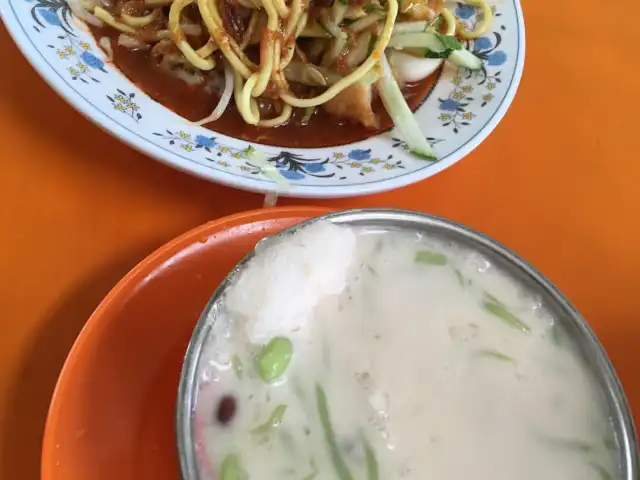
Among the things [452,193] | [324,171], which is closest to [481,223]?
[452,193]

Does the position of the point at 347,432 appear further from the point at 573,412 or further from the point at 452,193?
the point at 452,193

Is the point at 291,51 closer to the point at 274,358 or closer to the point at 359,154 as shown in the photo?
the point at 359,154

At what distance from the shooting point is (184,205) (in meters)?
1.26

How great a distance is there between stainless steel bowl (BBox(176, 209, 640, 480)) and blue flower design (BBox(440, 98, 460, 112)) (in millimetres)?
630

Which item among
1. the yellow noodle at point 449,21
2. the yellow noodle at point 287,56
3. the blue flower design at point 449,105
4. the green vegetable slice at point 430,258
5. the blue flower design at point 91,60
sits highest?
the yellow noodle at point 449,21

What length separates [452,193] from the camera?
4.60ft

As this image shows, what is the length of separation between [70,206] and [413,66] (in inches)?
32.8

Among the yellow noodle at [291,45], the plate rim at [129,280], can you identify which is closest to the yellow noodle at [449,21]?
the yellow noodle at [291,45]

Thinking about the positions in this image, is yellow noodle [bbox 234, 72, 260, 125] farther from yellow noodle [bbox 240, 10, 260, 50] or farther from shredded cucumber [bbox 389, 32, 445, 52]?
shredded cucumber [bbox 389, 32, 445, 52]

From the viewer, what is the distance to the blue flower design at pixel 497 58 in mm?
1550

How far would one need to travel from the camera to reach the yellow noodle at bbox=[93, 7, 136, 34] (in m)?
1.44

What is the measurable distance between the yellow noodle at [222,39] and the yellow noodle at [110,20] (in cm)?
17

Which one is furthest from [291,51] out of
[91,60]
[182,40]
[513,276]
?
[513,276]

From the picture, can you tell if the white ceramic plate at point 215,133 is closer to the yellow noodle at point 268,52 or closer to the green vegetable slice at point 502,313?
the yellow noodle at point 268,52
